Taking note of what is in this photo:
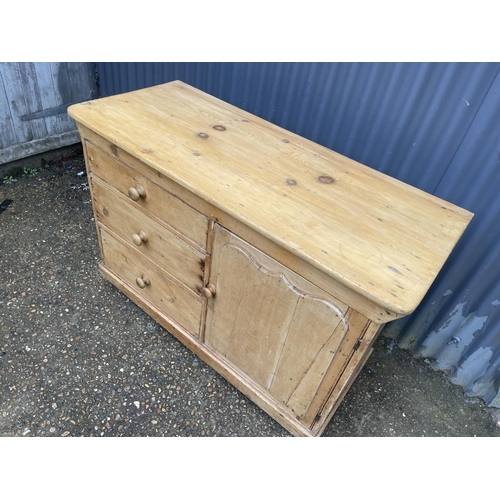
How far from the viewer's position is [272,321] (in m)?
1.36

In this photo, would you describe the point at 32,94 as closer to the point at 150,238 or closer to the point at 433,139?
the point at 150,238

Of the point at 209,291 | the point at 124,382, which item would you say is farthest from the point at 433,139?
the point at 124,382

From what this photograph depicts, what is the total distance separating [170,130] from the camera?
4.93 ft

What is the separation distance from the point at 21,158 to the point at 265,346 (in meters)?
2.29

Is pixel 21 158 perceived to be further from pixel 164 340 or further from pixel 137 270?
pixel 164 340

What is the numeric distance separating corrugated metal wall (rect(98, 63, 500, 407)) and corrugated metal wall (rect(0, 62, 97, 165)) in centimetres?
120

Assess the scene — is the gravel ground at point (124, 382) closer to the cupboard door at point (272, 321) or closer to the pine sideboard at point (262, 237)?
the pine sideboard at point (262, 237)

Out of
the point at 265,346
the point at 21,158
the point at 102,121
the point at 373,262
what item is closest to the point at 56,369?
the point at 265,346

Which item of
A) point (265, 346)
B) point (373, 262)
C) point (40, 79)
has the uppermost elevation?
point (373, 262)

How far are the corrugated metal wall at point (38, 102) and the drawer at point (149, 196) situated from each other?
1281mm

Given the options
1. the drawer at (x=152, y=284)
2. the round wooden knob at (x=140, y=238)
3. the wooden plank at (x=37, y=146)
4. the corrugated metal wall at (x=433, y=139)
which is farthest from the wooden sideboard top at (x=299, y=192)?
the wooden plank at (x=37, y=146)

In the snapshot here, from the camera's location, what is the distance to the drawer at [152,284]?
5.56 ft

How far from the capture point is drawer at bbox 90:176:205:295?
152 cm

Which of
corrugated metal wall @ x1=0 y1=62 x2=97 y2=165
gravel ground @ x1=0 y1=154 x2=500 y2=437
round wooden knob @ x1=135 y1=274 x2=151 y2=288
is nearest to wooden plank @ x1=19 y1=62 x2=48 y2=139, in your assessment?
corrugated metal wall @ x1=0 y1=62 x2=97 y2=165
